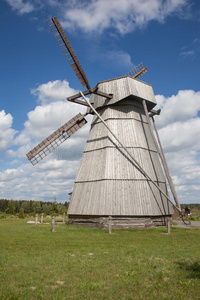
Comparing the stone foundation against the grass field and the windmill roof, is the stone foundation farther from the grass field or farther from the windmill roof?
the windmill roof

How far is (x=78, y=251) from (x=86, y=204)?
10052 millimetres

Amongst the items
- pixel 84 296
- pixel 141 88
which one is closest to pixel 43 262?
pixel 84 296

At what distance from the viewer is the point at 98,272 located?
25.1ft

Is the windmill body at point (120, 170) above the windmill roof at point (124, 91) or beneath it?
beneath

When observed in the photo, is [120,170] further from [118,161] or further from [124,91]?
[124,91]

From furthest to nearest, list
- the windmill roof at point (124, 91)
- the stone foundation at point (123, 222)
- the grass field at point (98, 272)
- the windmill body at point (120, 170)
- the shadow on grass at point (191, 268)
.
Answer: the windmill roof at point (124, 91) < the windmill body at point (120, 170) < the stone foundation at point (123, 222) < the shadow on grass at point (191, 268) < the grass field at point (98, 272)

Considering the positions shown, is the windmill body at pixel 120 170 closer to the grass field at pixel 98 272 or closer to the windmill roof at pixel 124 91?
the windmill roof at pixel 124 91

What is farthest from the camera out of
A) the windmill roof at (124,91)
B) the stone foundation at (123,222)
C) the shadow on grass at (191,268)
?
the windmill roof at (124,91)

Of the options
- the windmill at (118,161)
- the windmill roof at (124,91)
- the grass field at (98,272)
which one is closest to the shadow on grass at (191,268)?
the grass field at (98,272)

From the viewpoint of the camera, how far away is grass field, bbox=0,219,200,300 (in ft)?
20.2

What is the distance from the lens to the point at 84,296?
19.5 ft

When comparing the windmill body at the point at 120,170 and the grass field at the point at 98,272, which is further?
the windmill body at the point at 120,170

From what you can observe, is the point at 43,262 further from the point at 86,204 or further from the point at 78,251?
the point at 86,204

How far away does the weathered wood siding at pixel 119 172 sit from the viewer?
19484 millimetres
